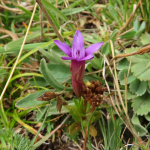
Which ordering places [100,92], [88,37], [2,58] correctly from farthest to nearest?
[88,37] < [2,58] < [100,92]

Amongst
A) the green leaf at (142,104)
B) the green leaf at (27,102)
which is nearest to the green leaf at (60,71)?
the green leaf at (27,102)

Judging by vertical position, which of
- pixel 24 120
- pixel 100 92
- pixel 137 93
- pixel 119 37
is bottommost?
pixel 24 120

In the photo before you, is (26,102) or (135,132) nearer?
(135,132)

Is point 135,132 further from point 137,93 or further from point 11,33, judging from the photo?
point 11,33

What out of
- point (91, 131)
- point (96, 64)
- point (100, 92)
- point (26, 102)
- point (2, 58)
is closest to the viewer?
point (100, 92)

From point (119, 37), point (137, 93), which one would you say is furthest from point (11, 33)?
point (137, 93)

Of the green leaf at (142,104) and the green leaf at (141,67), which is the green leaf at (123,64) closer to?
the green leaf at (141,67)

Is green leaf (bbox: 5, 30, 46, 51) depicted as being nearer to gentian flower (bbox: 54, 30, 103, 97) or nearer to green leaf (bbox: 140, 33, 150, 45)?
gentian flower (bbox: 54, 30, 103, 97)

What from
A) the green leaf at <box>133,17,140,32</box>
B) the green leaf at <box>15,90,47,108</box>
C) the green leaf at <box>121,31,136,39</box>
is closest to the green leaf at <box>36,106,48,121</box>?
the green leaf at <box>15,90,47,108</box>
